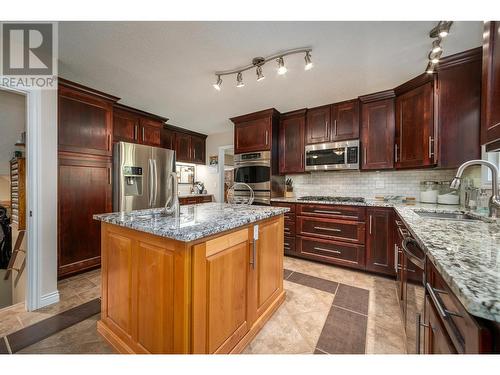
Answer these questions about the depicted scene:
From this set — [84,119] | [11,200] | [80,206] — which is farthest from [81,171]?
[11,200]

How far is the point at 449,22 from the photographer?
1.48 metres

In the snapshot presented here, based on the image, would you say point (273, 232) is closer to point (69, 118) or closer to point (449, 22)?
point (449, 22)

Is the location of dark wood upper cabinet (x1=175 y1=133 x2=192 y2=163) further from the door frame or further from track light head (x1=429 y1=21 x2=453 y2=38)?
track light head (x1=429 y1=21 x2=453 y2=38)

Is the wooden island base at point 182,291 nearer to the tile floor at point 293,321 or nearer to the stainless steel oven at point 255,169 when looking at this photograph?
the tile floor at point 293,321

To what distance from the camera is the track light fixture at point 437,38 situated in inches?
59.0

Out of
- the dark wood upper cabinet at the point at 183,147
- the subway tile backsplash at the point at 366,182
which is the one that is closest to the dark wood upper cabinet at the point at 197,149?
the dark wood upper cabinet at the point at 183,147

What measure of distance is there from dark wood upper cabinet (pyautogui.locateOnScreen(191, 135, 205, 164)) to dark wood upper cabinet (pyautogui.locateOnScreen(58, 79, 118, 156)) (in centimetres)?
206

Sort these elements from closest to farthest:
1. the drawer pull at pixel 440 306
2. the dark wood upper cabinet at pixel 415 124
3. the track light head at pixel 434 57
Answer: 1. the drawer pull at pixel 440 306
2. the track light head at pixel 434 57
3. the dark wood upper cabinet at pixel 415 124

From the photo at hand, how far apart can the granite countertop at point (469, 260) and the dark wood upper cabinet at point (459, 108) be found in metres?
1.21

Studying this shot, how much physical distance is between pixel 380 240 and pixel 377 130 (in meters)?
1.49

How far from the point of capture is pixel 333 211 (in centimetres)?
281

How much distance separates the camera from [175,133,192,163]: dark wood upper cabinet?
4.44 metres

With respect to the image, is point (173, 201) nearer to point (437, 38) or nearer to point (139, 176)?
point (139, 176)
